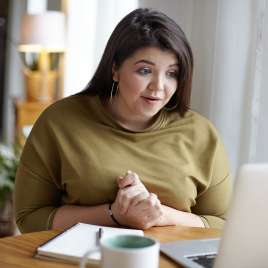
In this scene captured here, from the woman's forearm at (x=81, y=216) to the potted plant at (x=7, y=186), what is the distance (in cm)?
178

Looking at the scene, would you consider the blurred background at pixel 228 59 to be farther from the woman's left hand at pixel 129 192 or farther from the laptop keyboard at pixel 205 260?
the laptop keyboard at pixel 205 260

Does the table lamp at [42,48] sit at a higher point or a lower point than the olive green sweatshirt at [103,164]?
higher

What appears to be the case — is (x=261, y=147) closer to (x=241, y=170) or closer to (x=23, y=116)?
(x=241, y=170)

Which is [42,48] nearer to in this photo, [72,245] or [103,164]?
[103,164]

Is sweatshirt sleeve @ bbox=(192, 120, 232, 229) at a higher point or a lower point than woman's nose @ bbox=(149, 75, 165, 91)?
lower

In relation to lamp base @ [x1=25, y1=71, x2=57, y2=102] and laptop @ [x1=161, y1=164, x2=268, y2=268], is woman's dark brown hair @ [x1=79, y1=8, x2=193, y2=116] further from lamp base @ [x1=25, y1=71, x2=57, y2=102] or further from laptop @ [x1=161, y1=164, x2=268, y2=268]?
lamp base @ [x1=25, y1=71, x2=57, y2=102]

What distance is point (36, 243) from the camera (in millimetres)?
1353

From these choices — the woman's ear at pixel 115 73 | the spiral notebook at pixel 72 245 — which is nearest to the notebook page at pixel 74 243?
the spiral notebook at pixel 72 245

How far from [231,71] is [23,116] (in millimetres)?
2356

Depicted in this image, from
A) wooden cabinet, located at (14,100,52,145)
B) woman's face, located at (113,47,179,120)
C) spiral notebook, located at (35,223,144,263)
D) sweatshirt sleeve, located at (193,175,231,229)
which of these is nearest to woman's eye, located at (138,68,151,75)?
woman's face, located at (113,47,179,120)

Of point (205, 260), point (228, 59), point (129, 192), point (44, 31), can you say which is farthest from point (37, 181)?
point (44, 31)

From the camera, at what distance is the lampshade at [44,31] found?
369 centimetres

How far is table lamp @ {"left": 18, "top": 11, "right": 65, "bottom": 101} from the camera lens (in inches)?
146

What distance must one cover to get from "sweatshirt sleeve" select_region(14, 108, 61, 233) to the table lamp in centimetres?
204
